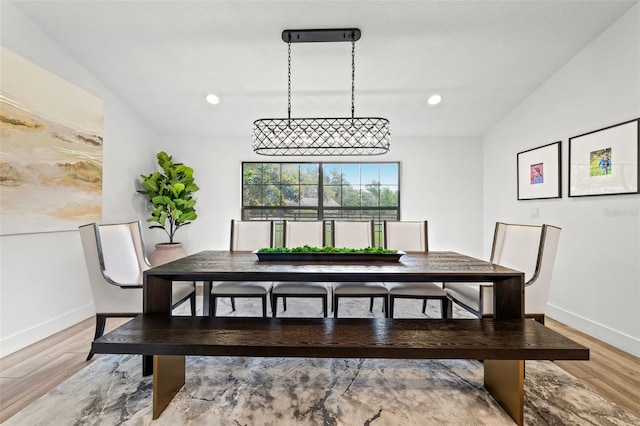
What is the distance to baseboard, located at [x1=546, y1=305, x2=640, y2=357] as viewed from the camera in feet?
7.52

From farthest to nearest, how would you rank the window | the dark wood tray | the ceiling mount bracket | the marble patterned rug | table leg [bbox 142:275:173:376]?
the window < the ceiling mount bracket < the dark wood tray < table leg [bbox 142:275:173:376] < the marble patterned rug

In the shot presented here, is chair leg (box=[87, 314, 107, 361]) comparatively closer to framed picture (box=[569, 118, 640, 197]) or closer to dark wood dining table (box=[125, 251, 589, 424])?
dark wood dining table (box=[125, 251, 589, 424])

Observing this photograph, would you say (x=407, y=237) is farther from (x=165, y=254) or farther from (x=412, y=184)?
(x=165, y=254)

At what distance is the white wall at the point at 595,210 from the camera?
2.34 meters

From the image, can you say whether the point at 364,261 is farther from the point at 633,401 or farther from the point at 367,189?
the point at 367,189

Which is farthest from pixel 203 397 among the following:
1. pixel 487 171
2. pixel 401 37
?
pixel 487 171

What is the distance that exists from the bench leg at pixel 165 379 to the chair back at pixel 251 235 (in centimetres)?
140

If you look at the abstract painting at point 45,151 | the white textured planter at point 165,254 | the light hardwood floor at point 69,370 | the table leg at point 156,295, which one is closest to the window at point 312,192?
the white textured planter at point 165,254

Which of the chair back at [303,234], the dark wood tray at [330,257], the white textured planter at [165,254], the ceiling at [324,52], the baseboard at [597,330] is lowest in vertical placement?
the baseboard at [597,330]

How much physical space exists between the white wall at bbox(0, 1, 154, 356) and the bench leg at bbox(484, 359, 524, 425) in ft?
11.4

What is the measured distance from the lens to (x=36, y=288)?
2533 millimetres

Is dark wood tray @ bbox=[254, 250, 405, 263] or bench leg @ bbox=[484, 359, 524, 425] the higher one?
dark wood tray @ bbox=[254, 250, 405, 263]

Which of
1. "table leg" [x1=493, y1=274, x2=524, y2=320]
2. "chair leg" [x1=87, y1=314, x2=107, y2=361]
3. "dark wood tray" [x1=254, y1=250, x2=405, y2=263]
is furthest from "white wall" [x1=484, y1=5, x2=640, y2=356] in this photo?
"chair leg" [x1=87, y1=314, x2=107, y2=361]

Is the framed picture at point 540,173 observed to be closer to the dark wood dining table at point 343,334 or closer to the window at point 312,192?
the window at point 312,192
